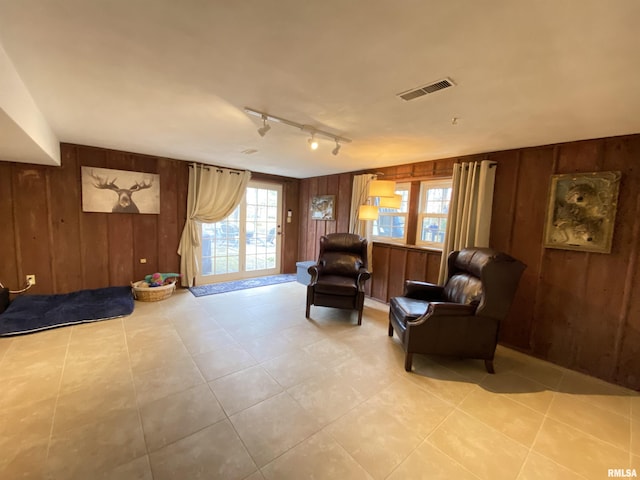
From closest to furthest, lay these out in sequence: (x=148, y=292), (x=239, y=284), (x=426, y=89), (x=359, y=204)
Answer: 1. (x=426, y=89)
2. (x=148, y=292)
3. (x=359, y=204)
4. (x=239, y=284)

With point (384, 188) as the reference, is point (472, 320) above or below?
below

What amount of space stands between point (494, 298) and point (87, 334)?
A: 4064mm

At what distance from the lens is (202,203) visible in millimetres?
4535

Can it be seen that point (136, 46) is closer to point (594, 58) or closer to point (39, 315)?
point (594, 58)

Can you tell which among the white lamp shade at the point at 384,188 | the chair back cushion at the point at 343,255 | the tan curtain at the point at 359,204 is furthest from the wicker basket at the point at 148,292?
the white lamp shade at the point at 384,188

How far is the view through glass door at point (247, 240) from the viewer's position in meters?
4.89

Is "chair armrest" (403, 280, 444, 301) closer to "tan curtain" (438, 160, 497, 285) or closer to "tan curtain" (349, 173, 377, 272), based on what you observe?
"tan curtain" (438, 160, 497, 285)

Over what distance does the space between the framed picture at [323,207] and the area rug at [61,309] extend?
3.44 m

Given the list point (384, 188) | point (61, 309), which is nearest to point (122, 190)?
point (61, 309)

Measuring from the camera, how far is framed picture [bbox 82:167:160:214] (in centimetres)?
369

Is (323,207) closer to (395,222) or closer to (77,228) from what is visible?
(395,222)

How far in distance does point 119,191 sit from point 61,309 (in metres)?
1.76

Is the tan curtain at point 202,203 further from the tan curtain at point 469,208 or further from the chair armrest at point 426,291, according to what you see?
the tan curtain at point 469,208

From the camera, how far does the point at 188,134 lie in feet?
9.50
